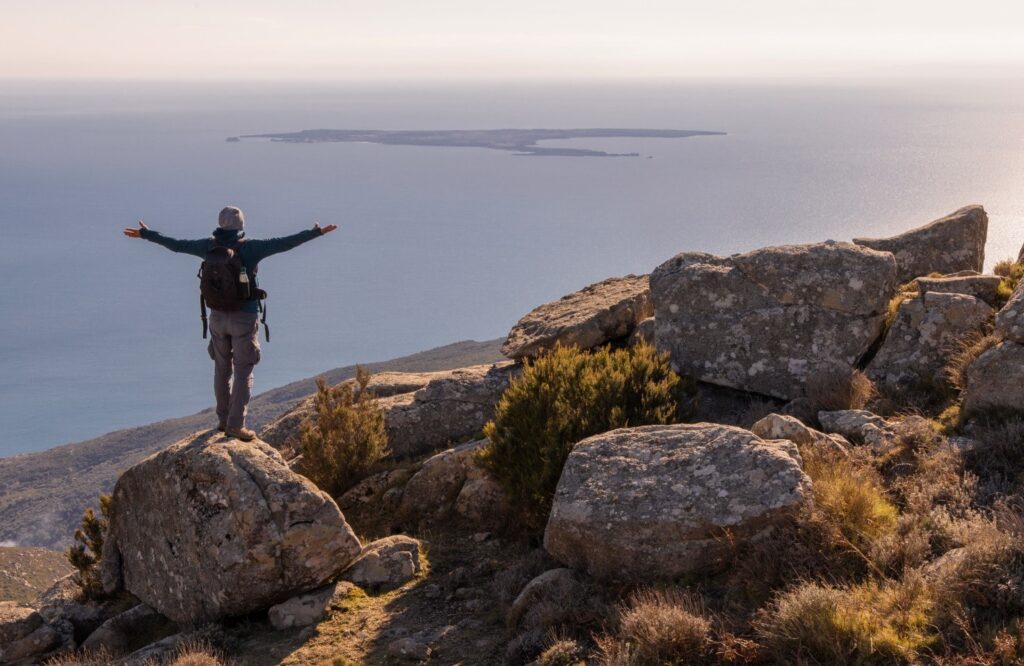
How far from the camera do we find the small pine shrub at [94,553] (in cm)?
1112

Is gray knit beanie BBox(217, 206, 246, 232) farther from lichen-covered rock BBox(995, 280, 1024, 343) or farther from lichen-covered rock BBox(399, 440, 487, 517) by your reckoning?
lichen-covered rock BBox(995, 280, 1024, 343)

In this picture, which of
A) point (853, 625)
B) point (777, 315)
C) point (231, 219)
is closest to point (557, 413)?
point (777, 315)

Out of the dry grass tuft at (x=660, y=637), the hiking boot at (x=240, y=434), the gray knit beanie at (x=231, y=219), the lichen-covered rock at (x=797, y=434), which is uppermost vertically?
the gray knit beanie at (x=231, y=219)

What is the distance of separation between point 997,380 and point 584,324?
21.2ft

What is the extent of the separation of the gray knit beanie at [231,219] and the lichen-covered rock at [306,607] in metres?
4.47

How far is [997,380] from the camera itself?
920 centimetres

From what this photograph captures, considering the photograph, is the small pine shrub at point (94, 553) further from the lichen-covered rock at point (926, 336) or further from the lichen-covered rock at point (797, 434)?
the lichen-covered rock at point (926, 336)

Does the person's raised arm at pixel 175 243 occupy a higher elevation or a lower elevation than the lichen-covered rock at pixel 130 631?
higher

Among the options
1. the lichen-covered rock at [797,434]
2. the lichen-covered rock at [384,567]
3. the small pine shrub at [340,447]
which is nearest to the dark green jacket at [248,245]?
the small pine shrub at [340,447]

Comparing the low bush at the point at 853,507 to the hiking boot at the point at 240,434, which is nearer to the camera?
the low bush at the point at 853,507

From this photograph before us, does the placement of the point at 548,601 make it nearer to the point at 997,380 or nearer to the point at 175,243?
the point at 997,380

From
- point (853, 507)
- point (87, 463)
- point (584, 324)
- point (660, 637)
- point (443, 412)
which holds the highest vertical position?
point (584, 324)

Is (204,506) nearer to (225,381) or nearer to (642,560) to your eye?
(225,381)

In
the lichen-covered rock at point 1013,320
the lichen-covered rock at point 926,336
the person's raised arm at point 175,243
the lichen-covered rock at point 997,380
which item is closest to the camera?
the lichen-covered rock at point 997,380
